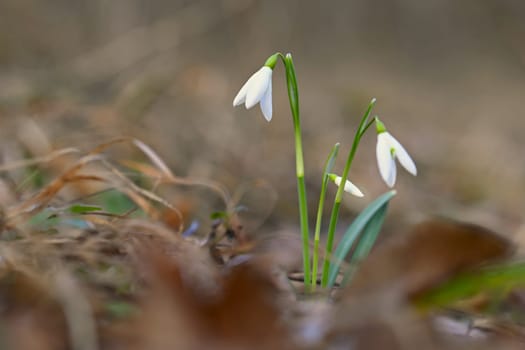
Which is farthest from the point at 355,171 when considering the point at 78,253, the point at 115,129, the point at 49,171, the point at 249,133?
the point at 78,253

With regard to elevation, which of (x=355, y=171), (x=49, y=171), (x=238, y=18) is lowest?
(x=355, y=171)

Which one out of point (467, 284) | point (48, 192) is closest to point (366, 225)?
point (467, 284)

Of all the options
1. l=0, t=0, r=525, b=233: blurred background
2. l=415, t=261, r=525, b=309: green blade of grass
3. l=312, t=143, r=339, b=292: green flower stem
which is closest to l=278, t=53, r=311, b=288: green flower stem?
l=312, t=143, r=339, b=292: green flower stem

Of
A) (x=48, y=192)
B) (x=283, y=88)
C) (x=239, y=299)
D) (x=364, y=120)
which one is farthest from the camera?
(x=283, y=88)

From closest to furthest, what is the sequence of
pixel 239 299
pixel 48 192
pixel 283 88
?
1. pixel 239 299
2. pixel 48 192
3. pixel 283 88

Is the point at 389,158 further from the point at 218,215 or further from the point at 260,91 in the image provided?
the point at 218,215

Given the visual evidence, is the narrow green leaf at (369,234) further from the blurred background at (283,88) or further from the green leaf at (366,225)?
the blurred background at (283,88)

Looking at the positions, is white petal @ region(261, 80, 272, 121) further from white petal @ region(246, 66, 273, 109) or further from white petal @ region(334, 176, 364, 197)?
white petal @ region(334, 176, 364, 197)

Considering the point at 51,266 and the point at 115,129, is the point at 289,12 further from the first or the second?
the point at 51,266

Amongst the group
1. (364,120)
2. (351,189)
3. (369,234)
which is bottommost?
(369,234)
